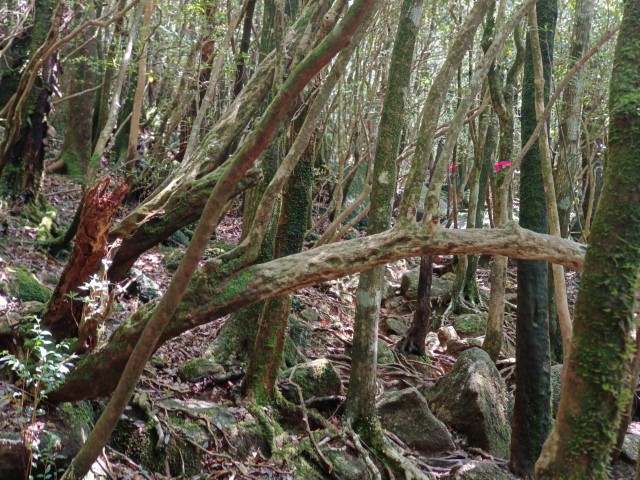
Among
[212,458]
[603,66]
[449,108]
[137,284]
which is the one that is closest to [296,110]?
[137,284]

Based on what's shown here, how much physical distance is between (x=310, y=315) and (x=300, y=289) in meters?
6.52

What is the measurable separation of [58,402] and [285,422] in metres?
2.92

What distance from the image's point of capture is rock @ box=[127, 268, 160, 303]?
891cm

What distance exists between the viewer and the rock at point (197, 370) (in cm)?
701

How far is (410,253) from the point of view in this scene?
180 inches

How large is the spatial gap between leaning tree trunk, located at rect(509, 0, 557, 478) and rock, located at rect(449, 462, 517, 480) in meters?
0.27

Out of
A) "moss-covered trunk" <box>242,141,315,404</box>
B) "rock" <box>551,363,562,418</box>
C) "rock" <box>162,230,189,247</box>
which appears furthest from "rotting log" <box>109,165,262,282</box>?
"rock" <box>162,230,189,247</box>

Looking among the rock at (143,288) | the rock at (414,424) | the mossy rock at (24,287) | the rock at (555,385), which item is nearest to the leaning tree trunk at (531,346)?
the rock at (414,424)

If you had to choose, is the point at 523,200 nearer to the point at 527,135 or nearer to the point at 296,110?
the point at 527,135

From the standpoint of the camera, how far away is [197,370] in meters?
7.05

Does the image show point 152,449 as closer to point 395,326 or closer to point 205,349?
point 205,349

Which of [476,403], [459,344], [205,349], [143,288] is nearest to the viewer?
[205,349]

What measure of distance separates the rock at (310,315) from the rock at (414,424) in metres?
3.37

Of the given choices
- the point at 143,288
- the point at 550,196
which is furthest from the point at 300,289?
the point at 143,288
